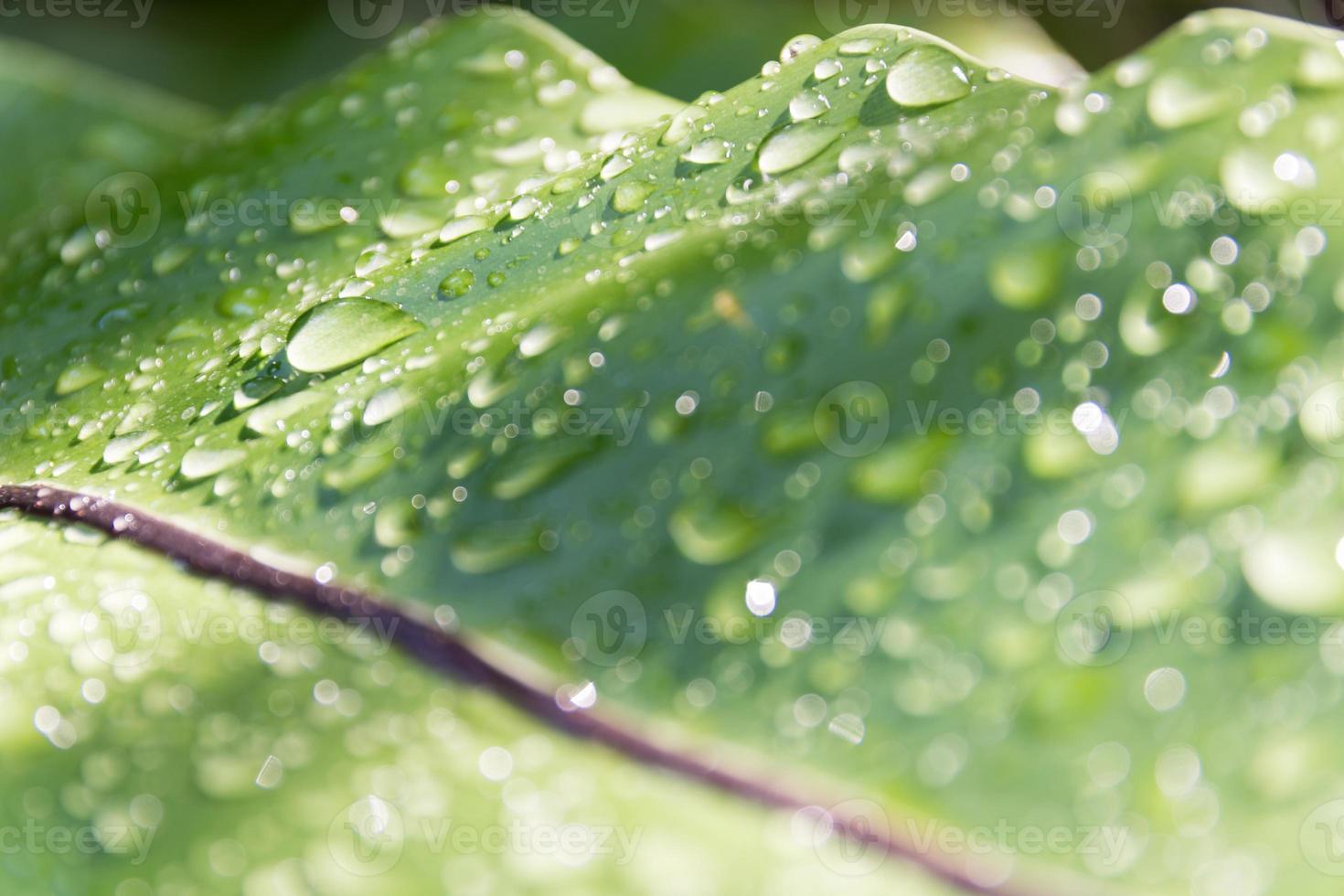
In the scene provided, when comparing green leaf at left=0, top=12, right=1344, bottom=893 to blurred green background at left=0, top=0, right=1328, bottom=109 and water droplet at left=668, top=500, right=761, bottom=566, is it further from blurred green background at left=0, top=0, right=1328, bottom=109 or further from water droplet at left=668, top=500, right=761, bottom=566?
blurred green background at left=0, top=0, right=1328, bottom=109

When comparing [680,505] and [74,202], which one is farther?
[74,202]

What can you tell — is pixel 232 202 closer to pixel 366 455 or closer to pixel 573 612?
pixel 366 455

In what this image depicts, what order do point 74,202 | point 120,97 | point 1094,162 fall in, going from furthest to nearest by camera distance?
point 120,97 < point 74,202 < point 1094,162

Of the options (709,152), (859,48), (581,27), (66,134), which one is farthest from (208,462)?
(581,27)

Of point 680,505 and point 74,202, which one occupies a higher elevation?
point 680,505

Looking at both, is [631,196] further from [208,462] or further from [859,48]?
[208,462]

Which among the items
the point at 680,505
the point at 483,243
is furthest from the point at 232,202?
the point at 680,505

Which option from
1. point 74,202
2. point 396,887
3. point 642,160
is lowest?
point 74,202
